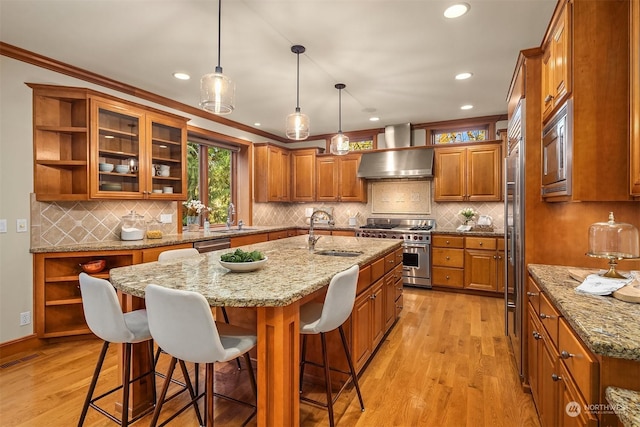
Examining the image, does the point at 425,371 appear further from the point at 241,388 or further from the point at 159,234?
the point at 159,234

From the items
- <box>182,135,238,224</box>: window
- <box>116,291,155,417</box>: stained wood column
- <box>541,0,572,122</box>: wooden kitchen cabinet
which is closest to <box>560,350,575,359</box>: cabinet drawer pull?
<box>541,0,572,122</box>: wooden kitchen cabinet

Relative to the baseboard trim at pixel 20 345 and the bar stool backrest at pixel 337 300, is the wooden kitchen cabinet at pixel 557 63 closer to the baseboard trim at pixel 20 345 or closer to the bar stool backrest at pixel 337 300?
the bar stool backrest at pixel 337 300

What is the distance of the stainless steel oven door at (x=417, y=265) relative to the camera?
4.89 meters

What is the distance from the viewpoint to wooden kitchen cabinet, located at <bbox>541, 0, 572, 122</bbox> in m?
1.68

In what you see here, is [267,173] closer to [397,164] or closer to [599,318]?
[397,164]

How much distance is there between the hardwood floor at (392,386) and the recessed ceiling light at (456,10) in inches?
104

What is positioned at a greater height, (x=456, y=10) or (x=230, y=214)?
(x=456, y=10)

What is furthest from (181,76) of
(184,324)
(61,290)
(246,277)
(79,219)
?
(184,324)

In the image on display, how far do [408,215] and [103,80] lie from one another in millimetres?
4676

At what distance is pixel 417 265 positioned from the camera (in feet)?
16.3

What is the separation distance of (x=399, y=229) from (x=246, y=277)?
12.9 ft

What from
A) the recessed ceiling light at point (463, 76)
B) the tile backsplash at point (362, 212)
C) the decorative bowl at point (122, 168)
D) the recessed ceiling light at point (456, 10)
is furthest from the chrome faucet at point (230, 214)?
the recessed ceiling light at point (456, 10)

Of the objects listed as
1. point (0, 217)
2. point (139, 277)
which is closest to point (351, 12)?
point (139, 277)

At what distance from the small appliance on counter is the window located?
→ 0.98 meters
